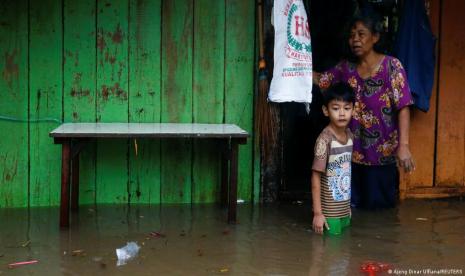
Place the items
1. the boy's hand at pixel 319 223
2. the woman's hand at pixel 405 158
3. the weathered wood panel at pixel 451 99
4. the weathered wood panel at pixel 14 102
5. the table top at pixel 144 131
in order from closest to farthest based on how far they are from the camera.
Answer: the table top at pixel 144 131, the boy's hand at pixel 319 223, the woman's hand at pixel 405 158, the weathered wood panel at pixel 14 102, the weathered wood panel at pixel 451 99

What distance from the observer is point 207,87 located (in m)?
4.98

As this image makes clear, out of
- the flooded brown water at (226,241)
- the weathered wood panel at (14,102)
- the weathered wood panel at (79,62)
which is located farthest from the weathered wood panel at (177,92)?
the weathered wood panel at (14,102)

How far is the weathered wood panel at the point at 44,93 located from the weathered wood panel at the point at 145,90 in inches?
23.2

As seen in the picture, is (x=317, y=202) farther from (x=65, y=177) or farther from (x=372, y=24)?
(x=65, y=177)

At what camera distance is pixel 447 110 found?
209 inches

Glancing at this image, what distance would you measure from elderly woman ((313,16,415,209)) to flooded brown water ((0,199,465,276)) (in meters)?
0.35

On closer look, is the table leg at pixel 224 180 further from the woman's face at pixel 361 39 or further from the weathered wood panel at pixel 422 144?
the weathered wood panel at pixel 422 144

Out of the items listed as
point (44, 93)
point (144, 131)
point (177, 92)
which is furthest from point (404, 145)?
point (44, 93)

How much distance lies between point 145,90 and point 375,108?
1.90 metres

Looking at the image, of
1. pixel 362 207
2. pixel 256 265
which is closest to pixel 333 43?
pixel 362 207

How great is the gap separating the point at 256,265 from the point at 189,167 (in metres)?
1.65

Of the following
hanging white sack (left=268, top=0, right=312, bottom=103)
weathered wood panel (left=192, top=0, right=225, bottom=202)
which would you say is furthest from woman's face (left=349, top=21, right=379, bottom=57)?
weathered wood panel (left=192, top=0, right=225, bottom=202)

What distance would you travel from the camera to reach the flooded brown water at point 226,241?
3.49 metres

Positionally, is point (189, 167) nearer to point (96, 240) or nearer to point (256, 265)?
point (96, 240)
